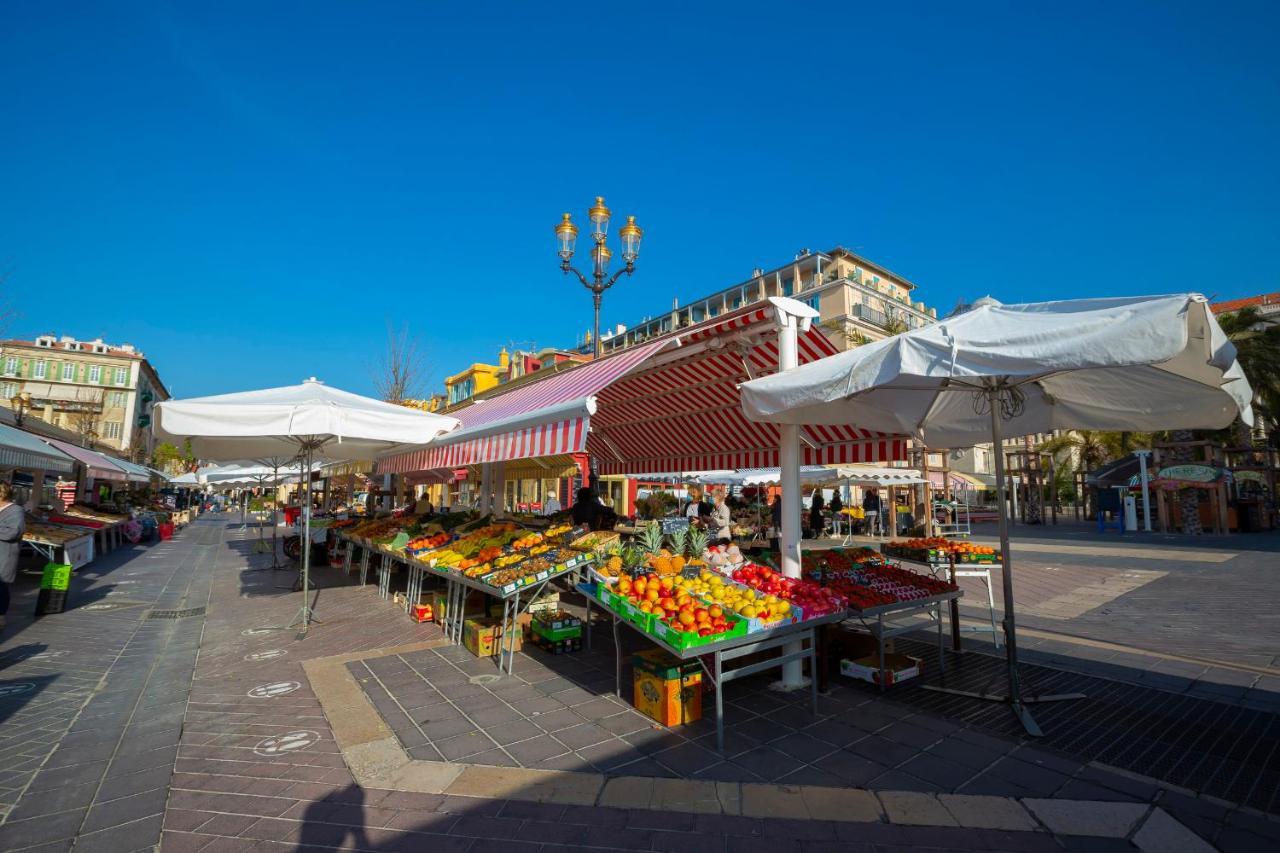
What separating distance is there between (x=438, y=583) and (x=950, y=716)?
772cm

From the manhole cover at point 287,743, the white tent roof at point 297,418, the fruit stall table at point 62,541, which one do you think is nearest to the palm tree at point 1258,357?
the white tent roof at point 297,418

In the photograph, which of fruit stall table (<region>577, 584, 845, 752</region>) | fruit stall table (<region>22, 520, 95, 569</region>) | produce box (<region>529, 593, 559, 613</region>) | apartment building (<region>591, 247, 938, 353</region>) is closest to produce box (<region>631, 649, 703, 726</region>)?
fruit stall table (<region>577, 584, 845, 752</region>)

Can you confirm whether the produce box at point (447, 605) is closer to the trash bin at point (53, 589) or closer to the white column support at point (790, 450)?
the white column support at point (790, 450)

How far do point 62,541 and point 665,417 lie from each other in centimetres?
1083

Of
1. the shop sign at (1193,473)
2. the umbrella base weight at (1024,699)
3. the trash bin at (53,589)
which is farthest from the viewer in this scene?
the shop sign at (1193,473)

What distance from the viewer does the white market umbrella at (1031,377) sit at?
3105 mm

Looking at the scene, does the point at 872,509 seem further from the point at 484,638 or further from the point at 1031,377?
the point at 484,638

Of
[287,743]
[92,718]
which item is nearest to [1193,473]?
[287,743]

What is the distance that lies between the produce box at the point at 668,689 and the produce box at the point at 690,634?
438 millimetres

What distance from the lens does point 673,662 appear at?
171 inches

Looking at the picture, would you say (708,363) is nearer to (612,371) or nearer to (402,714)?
(612,371)

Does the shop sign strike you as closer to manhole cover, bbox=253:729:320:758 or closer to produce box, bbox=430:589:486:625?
produce box, bbox=430:589:486:625

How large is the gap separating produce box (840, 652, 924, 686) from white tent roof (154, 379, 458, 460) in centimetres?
511

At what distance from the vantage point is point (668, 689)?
13.4 feet
